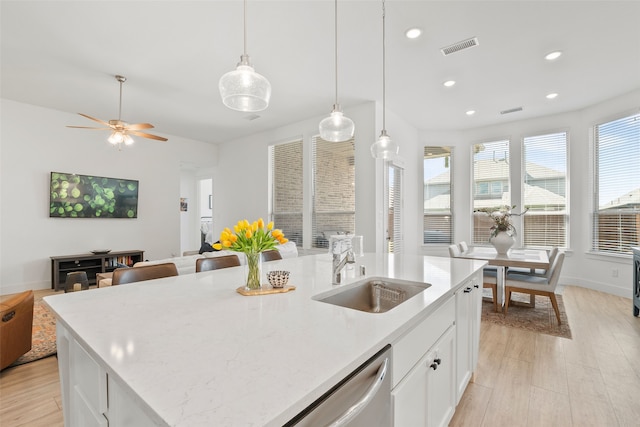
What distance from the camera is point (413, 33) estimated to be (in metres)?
2.87

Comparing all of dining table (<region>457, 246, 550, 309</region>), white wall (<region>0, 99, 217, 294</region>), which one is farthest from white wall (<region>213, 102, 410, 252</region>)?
dining table (<region>457, 246, 550, 309</region>)

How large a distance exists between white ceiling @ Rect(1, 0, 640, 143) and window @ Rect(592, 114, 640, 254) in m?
0.60

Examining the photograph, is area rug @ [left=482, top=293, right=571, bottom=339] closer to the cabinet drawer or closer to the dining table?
the dining table

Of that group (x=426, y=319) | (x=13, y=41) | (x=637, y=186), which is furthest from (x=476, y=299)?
(x=13, y=41)

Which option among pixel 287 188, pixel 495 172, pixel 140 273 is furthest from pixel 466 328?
pixel 495 172

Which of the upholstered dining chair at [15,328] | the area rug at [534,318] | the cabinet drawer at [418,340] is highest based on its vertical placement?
the cabinet drawer at [418,340]

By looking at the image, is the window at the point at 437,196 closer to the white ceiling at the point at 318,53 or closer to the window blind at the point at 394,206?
the window blind at the point at 394,206

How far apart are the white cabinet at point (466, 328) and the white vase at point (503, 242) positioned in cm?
224

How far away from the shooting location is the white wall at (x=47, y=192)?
4.65m

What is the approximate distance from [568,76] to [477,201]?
9.00ft

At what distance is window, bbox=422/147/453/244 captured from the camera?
6.32 m

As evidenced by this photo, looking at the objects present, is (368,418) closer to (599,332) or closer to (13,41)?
(599,332)

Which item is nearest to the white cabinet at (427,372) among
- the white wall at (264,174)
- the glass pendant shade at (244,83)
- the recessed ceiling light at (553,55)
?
the glass pendant shade at (244,83)

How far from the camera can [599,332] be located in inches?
120
